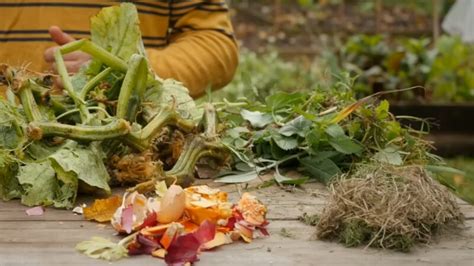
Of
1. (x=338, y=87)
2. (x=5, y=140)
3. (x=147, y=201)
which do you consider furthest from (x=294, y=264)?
(x=338, y=87)

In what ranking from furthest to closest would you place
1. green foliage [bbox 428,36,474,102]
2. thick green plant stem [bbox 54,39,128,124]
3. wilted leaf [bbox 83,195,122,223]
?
green foliage [bbox 428,36,474,102] < thick green plant stem [bbox 54,39,128,124] < wilted leaf [bbox 83,195,122,223]

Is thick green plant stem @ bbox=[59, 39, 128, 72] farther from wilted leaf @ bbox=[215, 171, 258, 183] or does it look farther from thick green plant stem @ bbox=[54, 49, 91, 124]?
wilted leaf @ bbox=[215, 171, 258, 183]

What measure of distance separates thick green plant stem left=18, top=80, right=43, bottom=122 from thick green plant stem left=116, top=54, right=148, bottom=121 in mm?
134

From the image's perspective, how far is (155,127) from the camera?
1572 millimetres

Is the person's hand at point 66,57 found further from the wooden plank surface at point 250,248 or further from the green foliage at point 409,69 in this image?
the green foliage at point 409,69

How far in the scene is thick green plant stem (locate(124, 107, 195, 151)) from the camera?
1.53m

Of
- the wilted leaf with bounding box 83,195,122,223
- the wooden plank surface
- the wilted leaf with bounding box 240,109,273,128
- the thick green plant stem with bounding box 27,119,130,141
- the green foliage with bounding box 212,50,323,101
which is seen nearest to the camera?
the wooden plank surface

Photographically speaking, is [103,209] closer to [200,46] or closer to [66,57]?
[66,57]

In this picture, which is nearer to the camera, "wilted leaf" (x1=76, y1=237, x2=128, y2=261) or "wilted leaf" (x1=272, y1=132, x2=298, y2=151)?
"wilted leaf" (x1=76, y1=237, x2=128, y2=261)

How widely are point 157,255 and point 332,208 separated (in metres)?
0.26

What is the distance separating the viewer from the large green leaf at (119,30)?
66.7 inches

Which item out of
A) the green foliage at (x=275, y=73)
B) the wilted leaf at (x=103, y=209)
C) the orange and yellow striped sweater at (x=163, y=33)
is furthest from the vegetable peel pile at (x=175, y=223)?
the green foliage at (x=275, y=73)

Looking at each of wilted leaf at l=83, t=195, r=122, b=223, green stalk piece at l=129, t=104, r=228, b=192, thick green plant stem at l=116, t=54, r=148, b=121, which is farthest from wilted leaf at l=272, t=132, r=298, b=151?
wilted leaf at l=83, t=195, r=122, b=223

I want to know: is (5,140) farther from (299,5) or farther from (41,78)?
(299,5)
